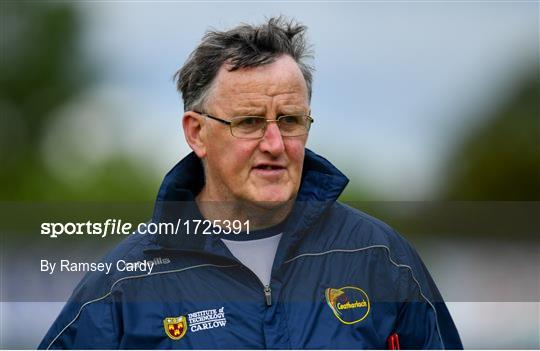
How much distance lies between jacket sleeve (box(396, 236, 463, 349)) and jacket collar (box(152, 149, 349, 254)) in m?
0.29

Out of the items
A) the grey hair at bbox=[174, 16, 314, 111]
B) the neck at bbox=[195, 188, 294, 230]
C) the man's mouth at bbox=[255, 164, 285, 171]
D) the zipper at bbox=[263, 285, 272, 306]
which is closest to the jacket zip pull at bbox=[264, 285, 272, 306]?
the zipper at bbox=[263, 285, 272, 306]

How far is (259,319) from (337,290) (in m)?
0.25

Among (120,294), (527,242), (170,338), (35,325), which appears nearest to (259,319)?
(170,338)

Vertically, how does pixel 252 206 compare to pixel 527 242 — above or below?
above

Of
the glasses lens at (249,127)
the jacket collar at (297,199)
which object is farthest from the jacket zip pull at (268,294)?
the glasses lens at (249,127)

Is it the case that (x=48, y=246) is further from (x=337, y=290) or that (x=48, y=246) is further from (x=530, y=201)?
(x=530, y=201)

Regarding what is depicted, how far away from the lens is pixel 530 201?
7.60 feet

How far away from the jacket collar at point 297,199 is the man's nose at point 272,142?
0.19 metres

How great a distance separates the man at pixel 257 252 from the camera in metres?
1.84

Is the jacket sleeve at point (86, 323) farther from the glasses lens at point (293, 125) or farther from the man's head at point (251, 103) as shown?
the glasses lens at point (293, 125)

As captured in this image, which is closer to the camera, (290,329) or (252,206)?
(290,329)

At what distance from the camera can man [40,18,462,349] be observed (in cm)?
184

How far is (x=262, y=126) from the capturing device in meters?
1.94

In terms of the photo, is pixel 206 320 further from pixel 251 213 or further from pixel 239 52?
pixel 239 52
